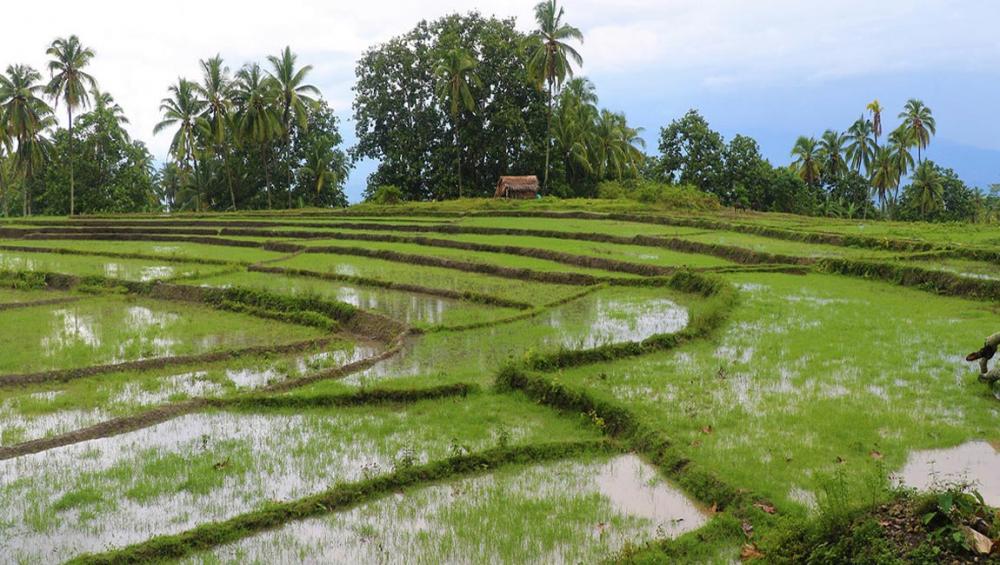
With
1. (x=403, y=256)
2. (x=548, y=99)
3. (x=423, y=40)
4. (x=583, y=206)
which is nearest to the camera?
(x=403, y=256)

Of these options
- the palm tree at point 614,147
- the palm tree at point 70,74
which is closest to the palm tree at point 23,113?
the palm tree at point 70,74

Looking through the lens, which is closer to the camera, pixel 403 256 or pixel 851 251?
pixel 851 251

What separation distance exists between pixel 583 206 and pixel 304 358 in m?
20.4

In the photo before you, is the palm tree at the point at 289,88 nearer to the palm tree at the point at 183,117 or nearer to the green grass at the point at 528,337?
the palm tree at the point at 183,117

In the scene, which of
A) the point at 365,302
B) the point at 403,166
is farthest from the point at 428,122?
the point at 365,302

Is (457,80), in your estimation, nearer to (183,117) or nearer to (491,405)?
(183,117)

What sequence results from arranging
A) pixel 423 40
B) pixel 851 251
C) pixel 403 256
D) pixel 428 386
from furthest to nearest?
pixel 423 40 < pixel 403 256 < pixel 851 251 < pixel 428 386

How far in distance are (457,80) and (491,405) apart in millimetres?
29679

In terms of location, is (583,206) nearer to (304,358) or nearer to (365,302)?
(365,302)

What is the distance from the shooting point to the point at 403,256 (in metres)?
22.1

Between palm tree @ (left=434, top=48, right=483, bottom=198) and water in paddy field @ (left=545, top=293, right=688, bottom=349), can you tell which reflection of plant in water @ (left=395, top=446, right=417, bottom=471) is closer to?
water in paddy field @ (left=545, top=293, right=688, bottom=349)

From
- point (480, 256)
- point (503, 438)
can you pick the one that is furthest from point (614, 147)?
point (503, 438)

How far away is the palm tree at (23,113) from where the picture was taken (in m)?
37.4

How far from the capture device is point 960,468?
257 inches
